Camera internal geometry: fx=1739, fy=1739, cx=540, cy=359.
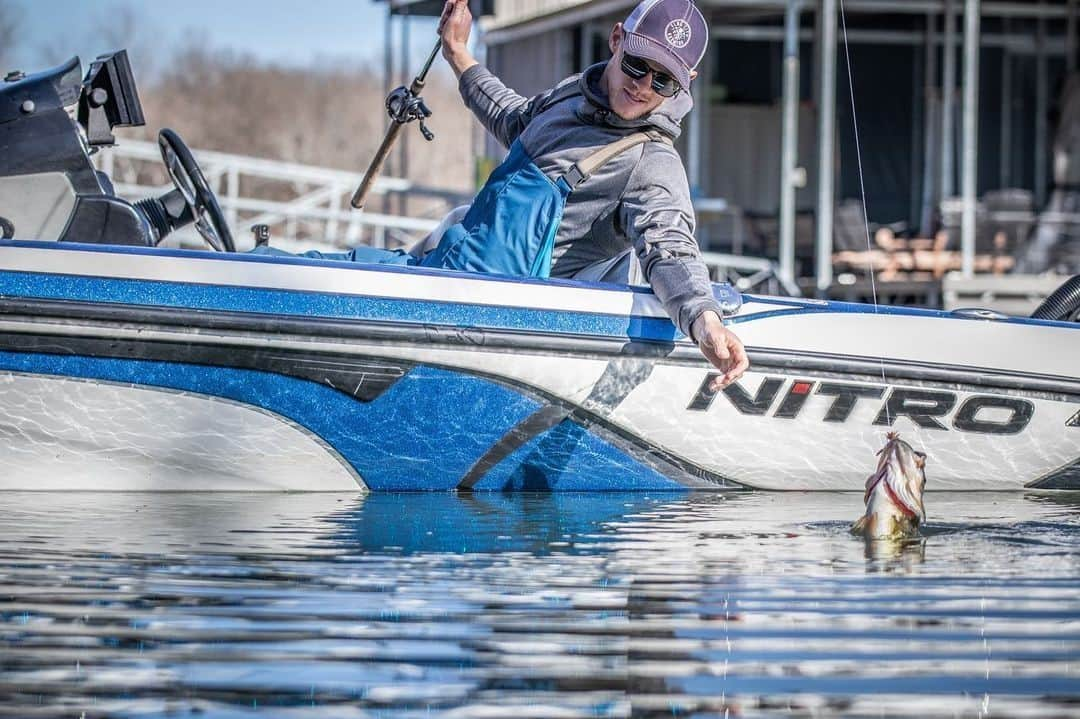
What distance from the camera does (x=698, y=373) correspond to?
4.94 meters

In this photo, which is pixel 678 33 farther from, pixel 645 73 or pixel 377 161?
pixel 377 161

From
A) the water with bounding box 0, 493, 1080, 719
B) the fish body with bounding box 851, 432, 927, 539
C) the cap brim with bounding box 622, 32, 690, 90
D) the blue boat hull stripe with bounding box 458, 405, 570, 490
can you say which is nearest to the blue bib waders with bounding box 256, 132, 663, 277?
the cap brim with bounding box 622, 32, 690, 90

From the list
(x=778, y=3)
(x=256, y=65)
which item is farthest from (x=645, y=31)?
(x=256, y=65)

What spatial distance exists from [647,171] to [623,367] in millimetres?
553

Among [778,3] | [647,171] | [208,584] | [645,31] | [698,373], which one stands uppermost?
[778,3]

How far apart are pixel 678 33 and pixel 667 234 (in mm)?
541

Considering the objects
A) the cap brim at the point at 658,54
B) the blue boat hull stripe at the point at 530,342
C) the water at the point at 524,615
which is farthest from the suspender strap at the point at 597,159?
the water at the point at 524,615

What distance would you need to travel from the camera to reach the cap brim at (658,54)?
462 centimetres

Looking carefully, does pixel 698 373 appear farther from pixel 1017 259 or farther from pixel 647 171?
pixel 1017 259

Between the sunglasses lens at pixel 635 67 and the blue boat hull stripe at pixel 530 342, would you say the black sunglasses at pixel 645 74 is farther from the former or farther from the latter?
the blue boat hull stripe at pixel 530 342

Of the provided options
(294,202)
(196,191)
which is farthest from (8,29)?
(196,191)

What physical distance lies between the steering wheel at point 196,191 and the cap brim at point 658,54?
5.26 feet

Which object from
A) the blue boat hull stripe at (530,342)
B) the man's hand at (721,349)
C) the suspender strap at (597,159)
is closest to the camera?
the man's hand at (721,349)

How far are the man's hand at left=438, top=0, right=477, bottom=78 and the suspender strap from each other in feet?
2.65
